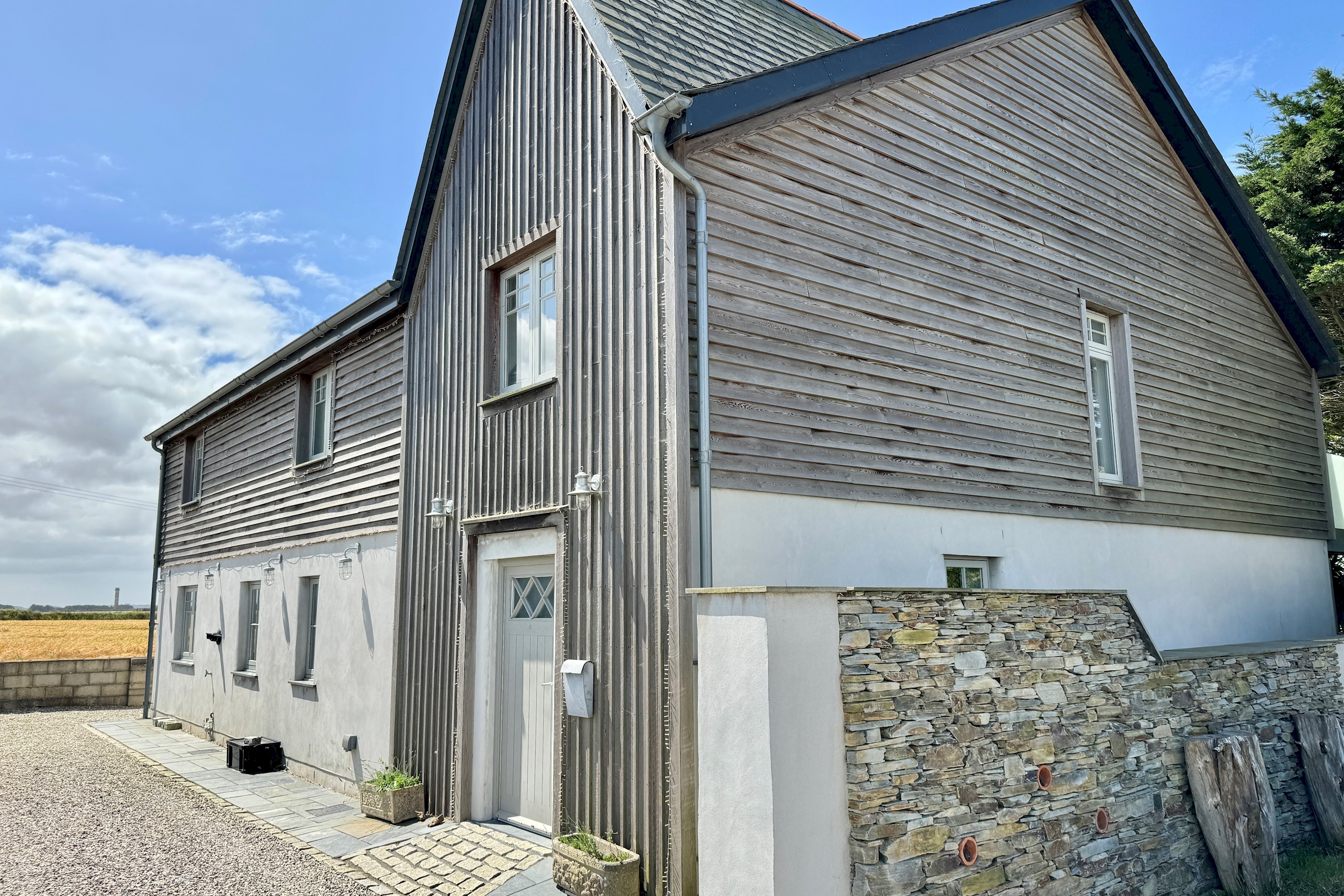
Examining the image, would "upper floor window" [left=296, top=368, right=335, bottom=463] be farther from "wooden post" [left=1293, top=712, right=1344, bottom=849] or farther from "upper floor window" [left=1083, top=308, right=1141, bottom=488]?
"wooden post" [left=1293, top=712, right=1344, bottom=849]

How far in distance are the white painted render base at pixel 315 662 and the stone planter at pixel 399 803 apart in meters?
0.69

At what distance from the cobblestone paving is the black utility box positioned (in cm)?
456

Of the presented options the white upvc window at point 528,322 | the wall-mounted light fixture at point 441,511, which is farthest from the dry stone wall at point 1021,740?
the wall-mounted light fixture at point 441,511

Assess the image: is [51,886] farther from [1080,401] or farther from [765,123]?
[1080,401]

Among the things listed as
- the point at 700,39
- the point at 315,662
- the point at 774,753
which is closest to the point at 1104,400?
the point at 700,39

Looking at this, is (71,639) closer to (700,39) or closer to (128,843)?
(128,843)

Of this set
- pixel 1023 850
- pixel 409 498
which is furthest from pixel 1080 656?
pixel 409 498

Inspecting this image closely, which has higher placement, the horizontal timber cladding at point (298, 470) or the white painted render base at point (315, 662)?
the horizontal timber cladding at point (298, 470)

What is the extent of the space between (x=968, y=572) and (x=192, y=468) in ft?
46.9

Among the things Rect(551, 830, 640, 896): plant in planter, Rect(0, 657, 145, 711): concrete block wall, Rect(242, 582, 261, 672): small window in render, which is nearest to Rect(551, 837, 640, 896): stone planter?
Rect(551, 830, 640, 896): plant in planter

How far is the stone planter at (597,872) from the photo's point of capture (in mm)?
5707

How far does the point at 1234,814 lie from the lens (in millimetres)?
6723

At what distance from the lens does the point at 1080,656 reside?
627cm

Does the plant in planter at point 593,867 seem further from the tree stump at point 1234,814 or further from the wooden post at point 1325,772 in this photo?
the wooden post at point 1325,772
